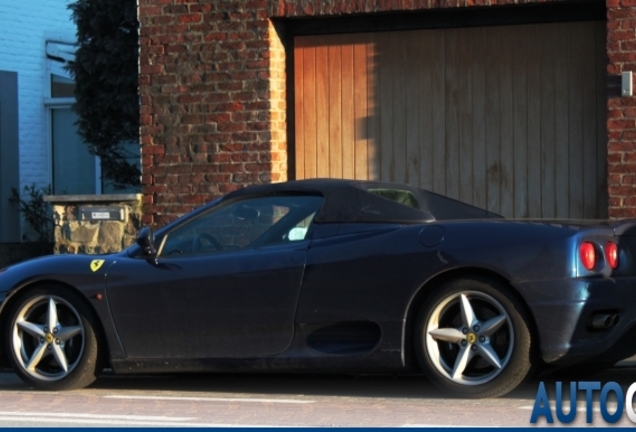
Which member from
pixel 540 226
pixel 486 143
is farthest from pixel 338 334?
pixel 486 143

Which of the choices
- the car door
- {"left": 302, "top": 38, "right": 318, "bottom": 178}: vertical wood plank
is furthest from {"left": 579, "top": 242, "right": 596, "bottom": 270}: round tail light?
{"left": 302, "top": 38, "right": 318, "bottom": 178}: vertical wood plank

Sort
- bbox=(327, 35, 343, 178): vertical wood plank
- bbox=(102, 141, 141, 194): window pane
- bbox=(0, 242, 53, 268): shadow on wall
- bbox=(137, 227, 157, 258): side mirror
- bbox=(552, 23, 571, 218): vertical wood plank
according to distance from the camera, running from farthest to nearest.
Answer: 1. bbox=(0, 242, 53, 268): shadow on wall
2. bbox=(102, 141, 141, 194): window pane
3. bbox=(327, 35, 343, 178): vertical wood plank
4. bbox=(552, 23, 571, 218): vertical wood plank
5. bbox=(137, 227, 157, 258): side mirror

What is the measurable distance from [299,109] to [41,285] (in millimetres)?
4482

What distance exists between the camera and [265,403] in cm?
758

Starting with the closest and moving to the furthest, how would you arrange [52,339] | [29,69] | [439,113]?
1. [52,339]
2. [439,113]
3. [29,69]

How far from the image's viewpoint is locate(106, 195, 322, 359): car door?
774 centimetres

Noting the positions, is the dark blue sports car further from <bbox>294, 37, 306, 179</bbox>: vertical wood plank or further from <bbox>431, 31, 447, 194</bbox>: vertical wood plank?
<bbox>294, 37, 306, 179</bbox>: vertical wood plank

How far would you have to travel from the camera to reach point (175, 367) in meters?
8.02

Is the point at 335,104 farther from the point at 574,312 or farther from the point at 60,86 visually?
the point at 60,86

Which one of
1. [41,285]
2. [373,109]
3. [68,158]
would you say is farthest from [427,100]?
[68,158]

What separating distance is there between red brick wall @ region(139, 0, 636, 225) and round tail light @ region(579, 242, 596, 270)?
15.5 ft

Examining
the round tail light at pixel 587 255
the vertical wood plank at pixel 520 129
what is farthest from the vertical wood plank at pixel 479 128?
the round tail light at pixel 587 255

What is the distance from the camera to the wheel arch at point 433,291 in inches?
286

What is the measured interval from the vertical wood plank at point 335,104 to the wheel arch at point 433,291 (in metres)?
4.70
